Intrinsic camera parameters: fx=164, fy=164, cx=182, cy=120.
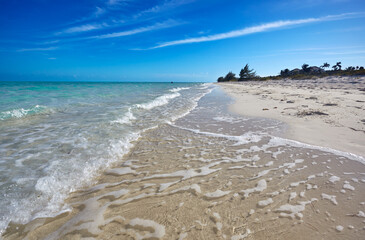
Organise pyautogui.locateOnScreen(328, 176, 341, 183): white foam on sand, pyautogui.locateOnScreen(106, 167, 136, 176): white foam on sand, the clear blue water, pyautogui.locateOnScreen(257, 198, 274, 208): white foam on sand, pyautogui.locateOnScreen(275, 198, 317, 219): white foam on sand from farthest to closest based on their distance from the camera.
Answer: pyautogui.locateOnScreen(106, 167, 136, 176): white foam on sand, pyautogui.locateOnScreen(328, 176, 341, 183): white foam on sand, the clear blue water, pyautogui.locateOnScreen(257, 198, 274, 208): white foam on sand, pyautogui.locateOnScreen(275, 198, 317, 219): white foam on sand

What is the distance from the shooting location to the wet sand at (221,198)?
1739mm

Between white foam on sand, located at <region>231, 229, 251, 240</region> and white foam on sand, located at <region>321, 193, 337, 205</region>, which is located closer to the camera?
white foam on sand, located at <region>231, 229, 251, 240</region>

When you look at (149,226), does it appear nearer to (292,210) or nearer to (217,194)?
(217,194)

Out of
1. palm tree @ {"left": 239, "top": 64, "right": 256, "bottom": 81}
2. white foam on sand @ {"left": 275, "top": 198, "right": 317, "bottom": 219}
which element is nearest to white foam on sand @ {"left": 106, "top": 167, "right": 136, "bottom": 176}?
white foam on sand @ {"left": 275, "top": 198, "right": 317, "bottom": 219}

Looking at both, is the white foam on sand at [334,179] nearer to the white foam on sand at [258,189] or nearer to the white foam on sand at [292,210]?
the white foam on sand at [292,210]

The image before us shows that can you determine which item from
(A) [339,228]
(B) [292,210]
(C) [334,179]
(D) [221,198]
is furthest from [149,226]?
(C) [334,179]

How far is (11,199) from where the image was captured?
2.22 m

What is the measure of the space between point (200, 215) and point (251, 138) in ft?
9.78

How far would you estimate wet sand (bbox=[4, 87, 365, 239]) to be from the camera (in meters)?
1.74

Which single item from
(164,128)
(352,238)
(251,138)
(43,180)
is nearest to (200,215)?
(352,238)

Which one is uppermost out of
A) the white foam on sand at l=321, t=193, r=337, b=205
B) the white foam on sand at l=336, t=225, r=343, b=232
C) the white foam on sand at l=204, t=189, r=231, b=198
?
the white foam on sand at l=321, t=193, r=337, b=205

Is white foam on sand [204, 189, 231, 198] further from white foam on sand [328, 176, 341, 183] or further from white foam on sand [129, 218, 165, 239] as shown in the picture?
white foam on sand [328, 176, 341, 183]

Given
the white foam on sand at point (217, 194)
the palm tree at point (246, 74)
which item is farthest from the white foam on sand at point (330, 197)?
the palm tree at point (246, 74)

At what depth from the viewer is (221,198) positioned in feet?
7.16
